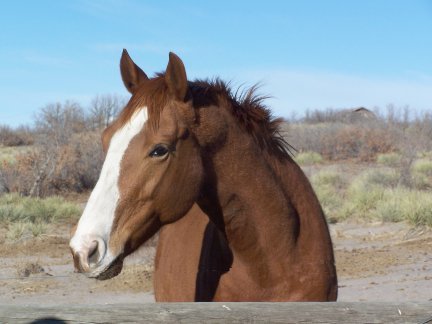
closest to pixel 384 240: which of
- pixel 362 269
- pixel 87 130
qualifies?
pixel 362 269

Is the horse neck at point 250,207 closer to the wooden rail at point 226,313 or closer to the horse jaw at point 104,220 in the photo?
the horse jaw at point 104,220

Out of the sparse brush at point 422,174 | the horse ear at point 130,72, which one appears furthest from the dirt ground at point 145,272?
the sparse brush at point 422,174

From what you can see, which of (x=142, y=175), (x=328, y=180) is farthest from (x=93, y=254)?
(x=328, y=180)

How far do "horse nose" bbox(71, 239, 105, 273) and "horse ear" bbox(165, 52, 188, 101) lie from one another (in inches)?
33.6

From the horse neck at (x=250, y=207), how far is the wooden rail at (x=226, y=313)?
1.81ft

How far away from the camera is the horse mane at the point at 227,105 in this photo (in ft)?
11.1

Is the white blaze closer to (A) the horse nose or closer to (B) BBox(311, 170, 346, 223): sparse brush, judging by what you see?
(A) the horse nose

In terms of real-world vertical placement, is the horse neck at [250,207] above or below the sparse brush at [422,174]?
above

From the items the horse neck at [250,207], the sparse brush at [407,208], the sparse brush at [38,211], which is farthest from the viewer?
the sparse brush at [38,211]

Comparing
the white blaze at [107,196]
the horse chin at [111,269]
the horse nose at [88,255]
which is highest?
the white blaze at [107,196]

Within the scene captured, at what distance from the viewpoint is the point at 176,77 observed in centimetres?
342

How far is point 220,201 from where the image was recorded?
3537mm

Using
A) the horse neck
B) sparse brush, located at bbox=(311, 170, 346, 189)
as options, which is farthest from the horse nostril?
sparse brush, located at bbox=(311, 170, 346, 189)

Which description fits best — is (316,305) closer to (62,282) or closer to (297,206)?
(297,206)
